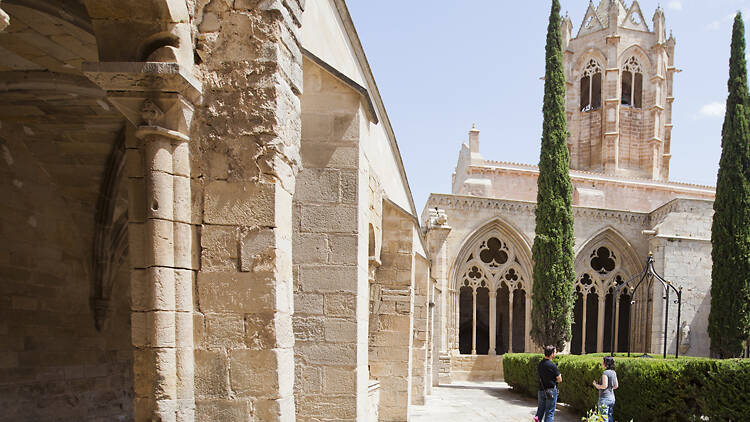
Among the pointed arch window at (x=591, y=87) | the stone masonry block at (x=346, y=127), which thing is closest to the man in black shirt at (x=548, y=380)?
the stone masonry block at (x=346, y=127)

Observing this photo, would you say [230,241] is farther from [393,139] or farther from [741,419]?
[741,419]

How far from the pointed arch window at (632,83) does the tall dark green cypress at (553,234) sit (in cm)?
1068

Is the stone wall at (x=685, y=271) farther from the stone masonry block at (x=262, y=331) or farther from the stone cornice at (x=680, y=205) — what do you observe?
the stone masonry block at (x=262, y=331)

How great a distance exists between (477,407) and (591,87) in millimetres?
18501

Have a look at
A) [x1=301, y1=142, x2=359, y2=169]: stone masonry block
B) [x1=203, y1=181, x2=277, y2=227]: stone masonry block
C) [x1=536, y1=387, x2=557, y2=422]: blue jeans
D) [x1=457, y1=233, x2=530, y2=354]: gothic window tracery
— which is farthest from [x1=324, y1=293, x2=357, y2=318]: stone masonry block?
[x1=457, y1=233, x2=530, y2=354]: gothic window tracery

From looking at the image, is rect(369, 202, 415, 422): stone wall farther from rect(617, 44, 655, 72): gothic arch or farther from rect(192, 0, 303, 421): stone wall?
rect(617, 44, 655, 72): gothic arch

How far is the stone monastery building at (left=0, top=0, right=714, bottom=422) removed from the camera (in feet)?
8.69

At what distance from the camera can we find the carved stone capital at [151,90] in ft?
8.48

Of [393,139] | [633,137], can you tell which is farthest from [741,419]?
[633,137]

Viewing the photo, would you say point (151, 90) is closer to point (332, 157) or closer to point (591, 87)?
point (332, 157)

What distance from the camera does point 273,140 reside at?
279 cm

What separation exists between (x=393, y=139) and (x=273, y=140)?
4.98 metres

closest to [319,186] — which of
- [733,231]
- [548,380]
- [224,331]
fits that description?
[224,331]

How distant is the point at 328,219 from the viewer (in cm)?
411
